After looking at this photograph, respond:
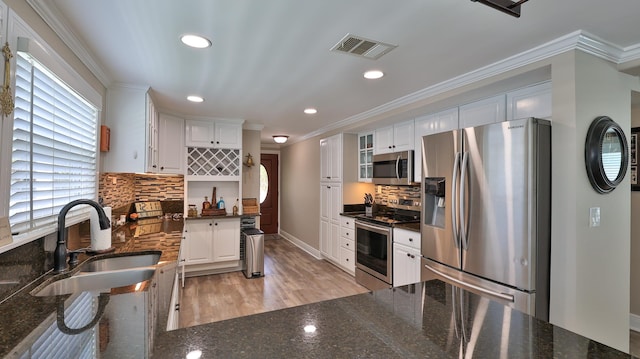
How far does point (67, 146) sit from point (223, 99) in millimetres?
1722

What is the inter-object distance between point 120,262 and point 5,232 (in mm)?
886

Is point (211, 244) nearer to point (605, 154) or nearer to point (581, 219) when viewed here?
point (581, 219)

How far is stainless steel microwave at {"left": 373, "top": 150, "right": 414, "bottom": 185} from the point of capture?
3.61 meters

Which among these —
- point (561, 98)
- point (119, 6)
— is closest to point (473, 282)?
point (561, 98)

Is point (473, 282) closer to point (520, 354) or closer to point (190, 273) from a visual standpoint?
point (520, 354)

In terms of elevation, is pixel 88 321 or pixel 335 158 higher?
pixel 335 158

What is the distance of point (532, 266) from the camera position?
1.99 meters

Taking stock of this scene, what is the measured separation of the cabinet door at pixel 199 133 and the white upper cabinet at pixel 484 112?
3.32m

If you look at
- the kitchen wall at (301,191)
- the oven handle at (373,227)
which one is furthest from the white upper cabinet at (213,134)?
the oven handle at (373,227)

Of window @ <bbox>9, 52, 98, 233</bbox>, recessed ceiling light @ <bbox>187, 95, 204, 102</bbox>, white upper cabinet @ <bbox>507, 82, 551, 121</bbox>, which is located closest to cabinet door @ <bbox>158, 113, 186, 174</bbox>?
recessed ceiling light @ <bbox>187, 95, 204, 102</bbox>

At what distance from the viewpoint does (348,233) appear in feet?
14.8

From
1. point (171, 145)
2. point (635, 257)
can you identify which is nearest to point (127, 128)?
point (171, 145)

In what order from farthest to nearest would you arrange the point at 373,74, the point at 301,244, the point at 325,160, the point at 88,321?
the point at 301,244 < the point at 325,160 < the point at 373,74 < the point at 88,321

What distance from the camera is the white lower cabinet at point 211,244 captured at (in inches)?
168
